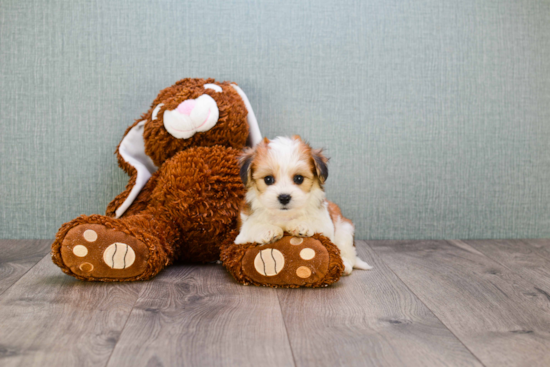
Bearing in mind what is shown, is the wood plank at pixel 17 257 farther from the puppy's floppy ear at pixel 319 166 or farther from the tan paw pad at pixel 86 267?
the puppy's floppy ear at pixel 319 166

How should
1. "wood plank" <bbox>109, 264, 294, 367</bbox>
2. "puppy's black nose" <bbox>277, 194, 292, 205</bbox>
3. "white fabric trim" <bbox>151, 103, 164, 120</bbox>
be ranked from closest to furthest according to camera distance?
"wood plank" <bbox>109, 264, 294, 367</bbox> < "puppy's black nose" <bbox>277, 194, 292, 205</bbox> < "white fabric trim" <bbox>151, 103, 164, 120</bbox>

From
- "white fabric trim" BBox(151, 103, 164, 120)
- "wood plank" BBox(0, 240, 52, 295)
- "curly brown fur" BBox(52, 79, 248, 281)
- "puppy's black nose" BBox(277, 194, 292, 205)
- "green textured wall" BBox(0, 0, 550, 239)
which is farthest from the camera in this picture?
"green textured wall" BBox(0, 0, 550, 239)

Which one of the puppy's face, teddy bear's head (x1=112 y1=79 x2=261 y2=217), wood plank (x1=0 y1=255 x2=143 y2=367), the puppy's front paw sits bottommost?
wood plank (x1=0 y1=255 x2=143 y2=367)

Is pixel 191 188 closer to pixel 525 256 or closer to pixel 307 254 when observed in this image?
pixel 307 254

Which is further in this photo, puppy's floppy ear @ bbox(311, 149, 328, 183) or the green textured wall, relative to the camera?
the green textured wall

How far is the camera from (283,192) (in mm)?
1382

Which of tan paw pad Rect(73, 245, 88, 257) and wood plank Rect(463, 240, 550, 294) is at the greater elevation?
tan paw pad Rect(73, 245, 88, 257)

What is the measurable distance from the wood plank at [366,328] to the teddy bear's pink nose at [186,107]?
0.70 metres

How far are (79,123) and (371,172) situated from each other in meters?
1.22

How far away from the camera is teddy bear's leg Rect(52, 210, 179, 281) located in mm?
1439

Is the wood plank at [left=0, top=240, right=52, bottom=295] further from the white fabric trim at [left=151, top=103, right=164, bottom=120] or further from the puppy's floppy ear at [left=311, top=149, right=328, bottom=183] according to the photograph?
the puppy's floppy ear at [left=311, top=149, right=328, bottom=183]

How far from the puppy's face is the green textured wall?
0.62 metres

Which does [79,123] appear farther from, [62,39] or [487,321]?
[487,321]

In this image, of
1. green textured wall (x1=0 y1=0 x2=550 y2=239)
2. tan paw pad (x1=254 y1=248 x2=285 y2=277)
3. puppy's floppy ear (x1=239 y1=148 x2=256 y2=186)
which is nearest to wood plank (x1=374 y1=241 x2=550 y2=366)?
green textured wall (x1=0 y1=0 x2=550 y2=239)
